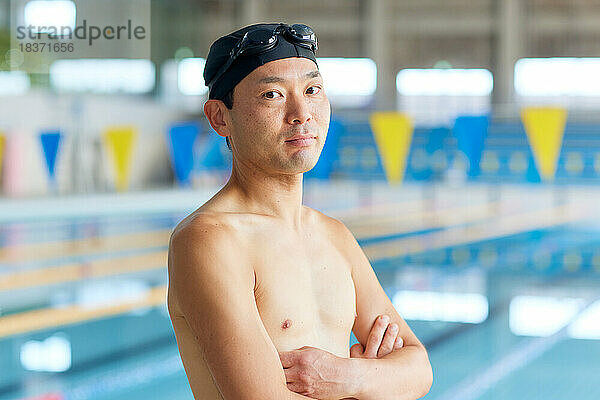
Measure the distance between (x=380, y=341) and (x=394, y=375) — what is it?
0.07 meters

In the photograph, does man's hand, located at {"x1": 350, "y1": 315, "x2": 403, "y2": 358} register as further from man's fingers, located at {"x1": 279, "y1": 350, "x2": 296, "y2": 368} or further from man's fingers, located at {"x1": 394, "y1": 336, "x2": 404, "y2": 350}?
man's fingers, located at {"x1": 279, "y1": 350, "x2": 296, "y2": 368}

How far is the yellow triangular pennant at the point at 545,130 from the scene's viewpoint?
995 cm

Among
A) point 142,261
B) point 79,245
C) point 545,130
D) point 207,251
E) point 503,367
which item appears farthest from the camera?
point 545,130

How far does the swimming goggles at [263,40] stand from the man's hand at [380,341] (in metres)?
0.44

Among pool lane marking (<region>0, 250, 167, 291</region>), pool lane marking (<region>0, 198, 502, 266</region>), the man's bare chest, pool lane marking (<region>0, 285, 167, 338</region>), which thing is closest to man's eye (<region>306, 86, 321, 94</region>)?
the man's bare chest

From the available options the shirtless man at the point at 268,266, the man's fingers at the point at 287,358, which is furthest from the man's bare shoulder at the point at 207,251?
the man's fingers at the point at 287,358

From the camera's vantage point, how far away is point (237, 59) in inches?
44.3

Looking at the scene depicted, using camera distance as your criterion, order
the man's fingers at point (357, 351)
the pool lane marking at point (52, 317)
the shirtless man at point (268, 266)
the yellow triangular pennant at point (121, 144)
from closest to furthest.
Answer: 1. the shirtless man at point (268, 266)
2. the man's fingers at point (357, 351)
3. the pool lane marking at point (52, 317)
4. the yellow triangular pennant at point (121, 144)

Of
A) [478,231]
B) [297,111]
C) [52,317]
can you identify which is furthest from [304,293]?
[478,231]

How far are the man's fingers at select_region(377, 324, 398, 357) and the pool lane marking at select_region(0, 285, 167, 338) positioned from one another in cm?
343

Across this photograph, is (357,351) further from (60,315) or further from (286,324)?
(60,315)

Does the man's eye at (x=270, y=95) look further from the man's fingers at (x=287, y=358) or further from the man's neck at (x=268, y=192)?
the man's fingers at (x=287, y=358)

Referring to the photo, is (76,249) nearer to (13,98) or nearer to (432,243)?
(432,243)

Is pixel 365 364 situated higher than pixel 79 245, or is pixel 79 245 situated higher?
pixel 365 364
